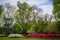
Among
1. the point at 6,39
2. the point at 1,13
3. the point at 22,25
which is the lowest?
the point at 6,39

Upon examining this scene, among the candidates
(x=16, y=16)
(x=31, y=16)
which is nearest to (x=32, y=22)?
(x=31, y=16)

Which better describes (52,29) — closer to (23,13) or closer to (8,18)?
(23,13)

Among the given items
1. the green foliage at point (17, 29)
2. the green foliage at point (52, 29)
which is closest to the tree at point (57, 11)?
the green foliage at point (52, 29)

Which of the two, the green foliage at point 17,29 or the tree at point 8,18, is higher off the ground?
the tree at point 8,18

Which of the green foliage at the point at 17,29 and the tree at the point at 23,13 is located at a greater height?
the tree at the point at 23,13

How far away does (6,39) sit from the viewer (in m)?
1.84

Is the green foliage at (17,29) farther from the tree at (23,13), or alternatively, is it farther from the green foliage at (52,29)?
the green foliage at (52,29)

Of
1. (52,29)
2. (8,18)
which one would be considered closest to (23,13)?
(8,18)

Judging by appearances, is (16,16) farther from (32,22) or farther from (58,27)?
(58,27)

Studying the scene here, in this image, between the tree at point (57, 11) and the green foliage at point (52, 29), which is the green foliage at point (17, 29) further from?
the tree at point (57, 11)

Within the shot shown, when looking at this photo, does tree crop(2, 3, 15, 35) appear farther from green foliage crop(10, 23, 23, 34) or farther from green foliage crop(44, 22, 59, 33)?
green foliage crop(44, 22, 59, 33)

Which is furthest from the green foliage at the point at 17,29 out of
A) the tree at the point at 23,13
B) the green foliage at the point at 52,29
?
the green foliage at the point at 52,29

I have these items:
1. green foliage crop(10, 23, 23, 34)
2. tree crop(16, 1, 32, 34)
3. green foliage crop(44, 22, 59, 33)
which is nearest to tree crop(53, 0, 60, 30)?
green foliage crop(44, 22, 59, 33)

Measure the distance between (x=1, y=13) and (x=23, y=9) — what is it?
231 mm
